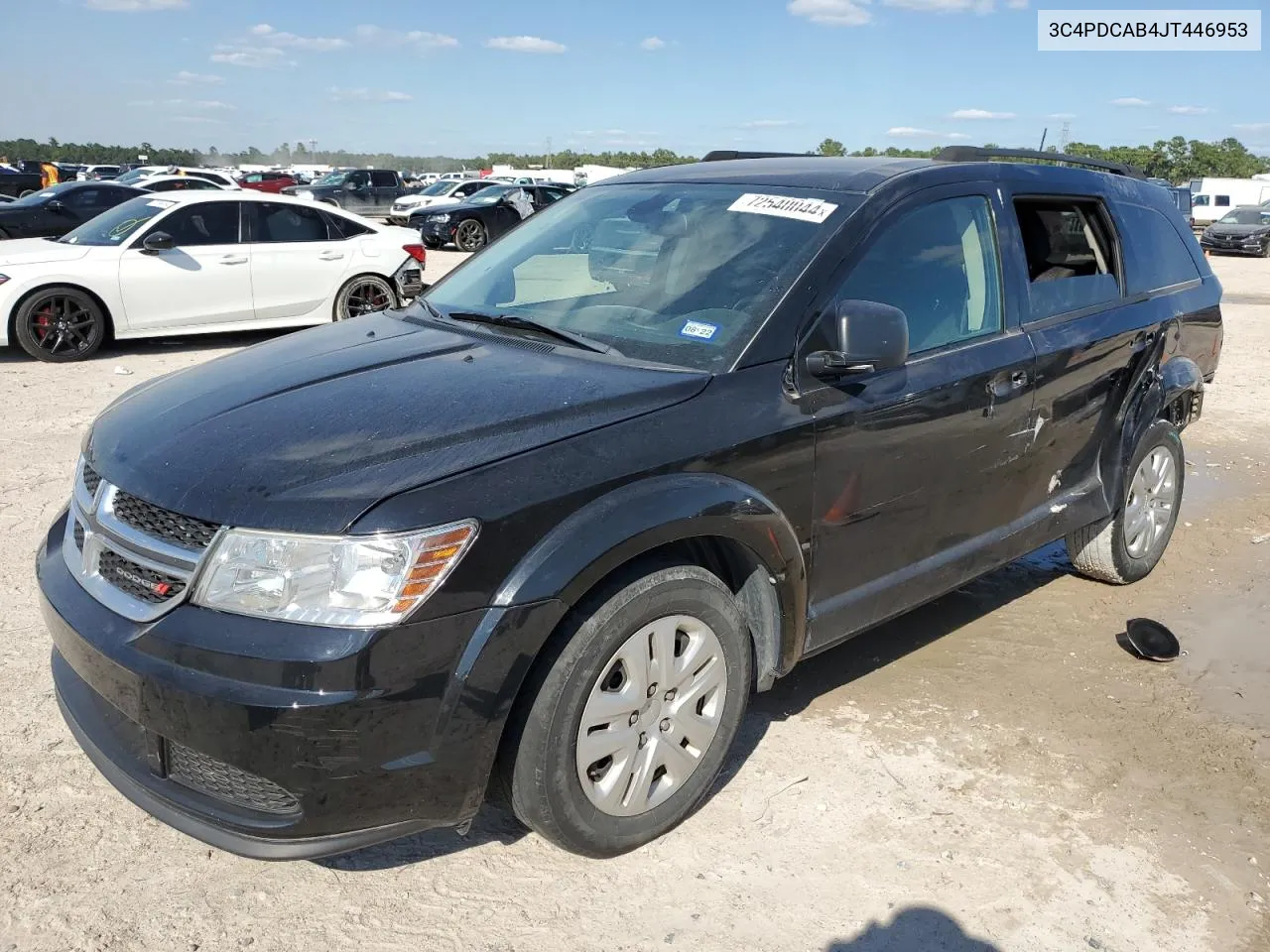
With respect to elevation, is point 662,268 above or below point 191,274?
above

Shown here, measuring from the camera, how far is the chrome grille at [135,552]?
241 centimetres

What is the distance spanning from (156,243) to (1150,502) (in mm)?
8660

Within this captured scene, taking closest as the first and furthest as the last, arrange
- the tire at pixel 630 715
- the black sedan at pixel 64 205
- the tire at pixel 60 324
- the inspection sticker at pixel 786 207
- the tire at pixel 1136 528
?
1. the tire at pixel 630 715
2. the inspection sticker at pixel 786 207
3. the tire at pixel 1136 528
4. the tire at pixel 60 324
5. the black sedan at pixel 64 205

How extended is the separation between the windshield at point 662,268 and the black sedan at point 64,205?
1392cm

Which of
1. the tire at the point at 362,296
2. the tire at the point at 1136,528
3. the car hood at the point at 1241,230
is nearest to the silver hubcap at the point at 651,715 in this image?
the tire at the point at 1136,528

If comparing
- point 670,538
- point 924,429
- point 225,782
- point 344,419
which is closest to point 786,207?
point 924,429

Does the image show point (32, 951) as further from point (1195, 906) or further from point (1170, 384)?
point (1170, 384)

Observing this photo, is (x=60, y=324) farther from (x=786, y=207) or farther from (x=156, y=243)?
(x=786, y=207)

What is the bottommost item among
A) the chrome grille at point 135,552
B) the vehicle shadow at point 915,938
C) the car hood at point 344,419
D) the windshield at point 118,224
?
the vehicle shadow at point 915,938

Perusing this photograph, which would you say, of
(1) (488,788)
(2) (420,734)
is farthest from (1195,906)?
(2) (420,734)

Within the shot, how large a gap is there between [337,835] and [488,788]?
1.42 feet

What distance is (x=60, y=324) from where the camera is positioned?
951 cm

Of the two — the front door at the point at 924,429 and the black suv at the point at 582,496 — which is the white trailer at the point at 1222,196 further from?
the black suv at the point at 582,496

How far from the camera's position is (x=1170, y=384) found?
4758mm
